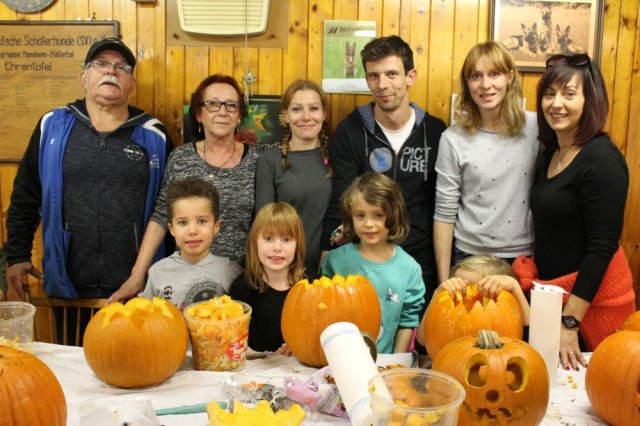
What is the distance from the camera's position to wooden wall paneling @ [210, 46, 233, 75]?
9.07 ft

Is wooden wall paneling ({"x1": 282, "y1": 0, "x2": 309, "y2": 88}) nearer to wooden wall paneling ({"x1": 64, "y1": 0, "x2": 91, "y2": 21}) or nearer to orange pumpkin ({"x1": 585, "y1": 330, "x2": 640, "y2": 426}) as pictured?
wooden wall paneling ({"x1": 64, "y1": 0, "x2": 91, "y2": 21})

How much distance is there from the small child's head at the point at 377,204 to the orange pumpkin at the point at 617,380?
86cm

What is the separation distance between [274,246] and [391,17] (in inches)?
59.3

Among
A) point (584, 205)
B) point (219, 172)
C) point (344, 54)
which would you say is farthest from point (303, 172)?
point (584, 205)

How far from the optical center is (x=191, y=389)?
132 cm

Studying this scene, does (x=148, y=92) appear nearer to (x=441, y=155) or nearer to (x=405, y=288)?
(x=441, y=155)

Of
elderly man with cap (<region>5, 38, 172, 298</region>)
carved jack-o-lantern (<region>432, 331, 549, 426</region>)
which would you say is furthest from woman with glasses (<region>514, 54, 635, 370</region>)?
elderly man with cap (<region>5, 38, 172, 298</region>)

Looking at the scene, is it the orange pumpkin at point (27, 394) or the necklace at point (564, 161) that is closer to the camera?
the orange pumpkin at point (27, 394)

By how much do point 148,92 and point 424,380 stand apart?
2.26 metres

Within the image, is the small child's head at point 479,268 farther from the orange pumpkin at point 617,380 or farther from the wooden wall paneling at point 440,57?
the wooden wall paneling at point 440,57

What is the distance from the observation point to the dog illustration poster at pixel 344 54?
107 inches

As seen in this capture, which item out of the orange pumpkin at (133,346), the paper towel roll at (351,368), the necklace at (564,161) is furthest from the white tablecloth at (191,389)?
Result: the necklace at (564,161)

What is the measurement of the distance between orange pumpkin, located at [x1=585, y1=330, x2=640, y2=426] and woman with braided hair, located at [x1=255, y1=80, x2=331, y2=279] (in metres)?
1.27

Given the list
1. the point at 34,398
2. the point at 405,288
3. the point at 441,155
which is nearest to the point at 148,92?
the point at 441,155
